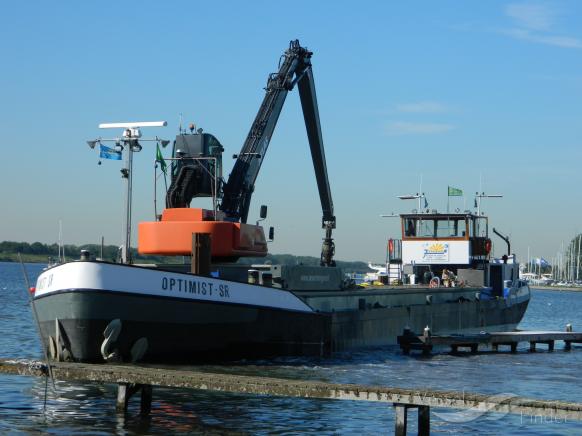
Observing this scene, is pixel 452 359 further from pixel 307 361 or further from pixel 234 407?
pixel 234 407

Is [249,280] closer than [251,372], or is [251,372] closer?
[251,372]

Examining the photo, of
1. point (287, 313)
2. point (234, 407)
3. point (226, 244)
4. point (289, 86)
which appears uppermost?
point (289, 86)

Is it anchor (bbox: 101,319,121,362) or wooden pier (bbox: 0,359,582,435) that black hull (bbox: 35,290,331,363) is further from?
wooden pier (bbox: 0,359,582,435)

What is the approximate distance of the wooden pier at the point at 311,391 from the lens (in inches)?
611

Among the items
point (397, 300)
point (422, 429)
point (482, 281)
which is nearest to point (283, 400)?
point (422, 429)

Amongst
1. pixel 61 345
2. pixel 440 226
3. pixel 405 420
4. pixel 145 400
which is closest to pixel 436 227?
pixel 440 226

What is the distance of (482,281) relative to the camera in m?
46.8

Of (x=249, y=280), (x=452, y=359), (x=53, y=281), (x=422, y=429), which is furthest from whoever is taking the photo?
Answer: (x=452, y=359)

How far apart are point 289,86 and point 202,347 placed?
1550 centimetres

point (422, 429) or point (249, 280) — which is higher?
point (249, 280)

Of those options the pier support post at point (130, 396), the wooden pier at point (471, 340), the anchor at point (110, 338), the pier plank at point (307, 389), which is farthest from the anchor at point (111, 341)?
the wooden pier at point (471, 340)

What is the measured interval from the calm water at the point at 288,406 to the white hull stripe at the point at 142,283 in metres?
2.01

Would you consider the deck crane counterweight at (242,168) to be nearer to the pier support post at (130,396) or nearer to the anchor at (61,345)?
the anchor at (61,345)

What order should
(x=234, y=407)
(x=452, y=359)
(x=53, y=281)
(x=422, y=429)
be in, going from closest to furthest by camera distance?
(x=422, y=429), (x=234, y=407), (x=53, y=281), (x=452, y=359)
